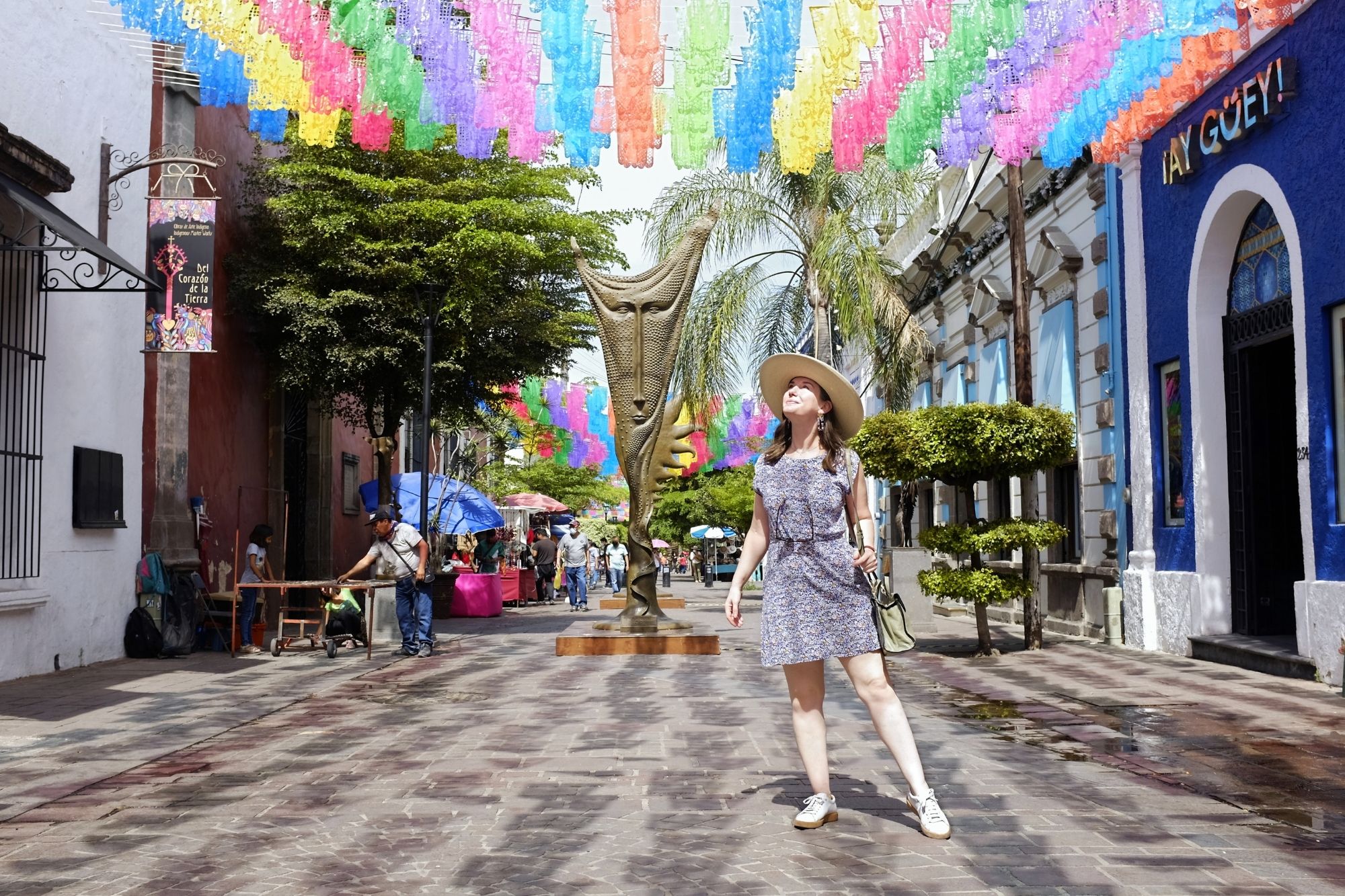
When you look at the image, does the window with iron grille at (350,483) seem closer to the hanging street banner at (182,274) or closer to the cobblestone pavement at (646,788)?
the hanging street banner at (182,274)

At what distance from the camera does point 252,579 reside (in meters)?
14.6

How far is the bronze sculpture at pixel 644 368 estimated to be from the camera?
1422cm

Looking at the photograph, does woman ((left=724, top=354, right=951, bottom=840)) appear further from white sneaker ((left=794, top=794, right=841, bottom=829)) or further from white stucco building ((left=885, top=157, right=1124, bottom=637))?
white stucco building ((left=885, top=157, right=1124, bottom=637))

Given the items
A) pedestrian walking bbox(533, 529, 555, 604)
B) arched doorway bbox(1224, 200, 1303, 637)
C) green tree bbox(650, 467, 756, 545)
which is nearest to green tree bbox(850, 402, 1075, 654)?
arched doorway bbox(1224, 200, 1303, 637)

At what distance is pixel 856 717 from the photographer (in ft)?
27.9

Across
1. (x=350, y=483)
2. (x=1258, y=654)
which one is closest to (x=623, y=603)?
(x=350, y=483)

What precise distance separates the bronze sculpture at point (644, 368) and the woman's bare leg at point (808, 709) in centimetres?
873

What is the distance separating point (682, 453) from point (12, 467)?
21.8 ft

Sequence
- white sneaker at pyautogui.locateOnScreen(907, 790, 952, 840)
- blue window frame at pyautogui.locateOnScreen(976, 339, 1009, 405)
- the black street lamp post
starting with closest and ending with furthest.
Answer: white sneaker at pyautogui.locateOnScreen(907, 790, 952, 840) < the black street lamp post < blue window frame at pyautogui.locateOnScreen(976, 339, 1009, 405)

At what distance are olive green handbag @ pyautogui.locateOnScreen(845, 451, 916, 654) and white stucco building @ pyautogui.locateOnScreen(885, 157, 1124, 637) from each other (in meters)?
10.4

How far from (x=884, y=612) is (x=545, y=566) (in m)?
24.5

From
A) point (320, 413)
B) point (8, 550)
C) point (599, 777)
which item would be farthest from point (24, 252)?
point (320, 413)

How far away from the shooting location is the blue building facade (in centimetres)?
1088

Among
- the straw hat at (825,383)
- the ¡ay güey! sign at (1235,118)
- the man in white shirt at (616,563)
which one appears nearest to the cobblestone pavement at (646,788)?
the straw hat at (825,383)
